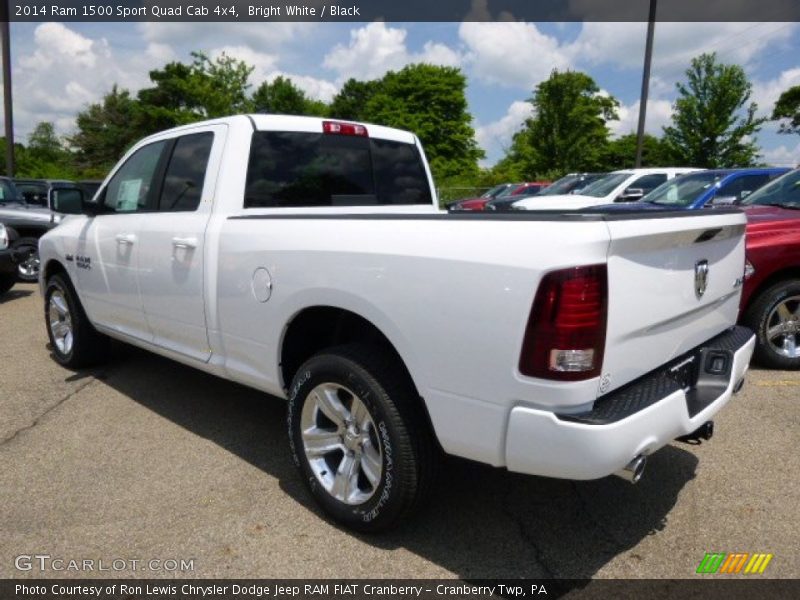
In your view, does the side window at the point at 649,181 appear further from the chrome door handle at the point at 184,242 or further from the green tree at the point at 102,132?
the green tree at the point at 102,132

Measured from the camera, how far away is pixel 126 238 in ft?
12.9

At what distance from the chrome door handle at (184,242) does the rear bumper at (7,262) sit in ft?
20.3

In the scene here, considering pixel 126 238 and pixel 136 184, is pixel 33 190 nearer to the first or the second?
pixel 136 184

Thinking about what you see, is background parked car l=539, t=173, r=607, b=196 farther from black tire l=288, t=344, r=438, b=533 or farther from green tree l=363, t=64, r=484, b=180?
green tree l=363, t=64, r=484, b=180

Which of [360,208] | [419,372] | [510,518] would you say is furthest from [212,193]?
[510,518]

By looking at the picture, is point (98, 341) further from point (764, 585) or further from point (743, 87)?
point (743, 87)

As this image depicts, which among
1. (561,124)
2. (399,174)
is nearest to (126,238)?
(399,174)

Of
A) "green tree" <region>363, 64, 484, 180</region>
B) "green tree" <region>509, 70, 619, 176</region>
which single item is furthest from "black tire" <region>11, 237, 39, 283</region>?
"green tree" <region>363, 64, 484, 180</region>

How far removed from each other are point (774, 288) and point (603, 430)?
367 centimetres

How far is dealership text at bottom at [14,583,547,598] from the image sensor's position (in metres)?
2.33

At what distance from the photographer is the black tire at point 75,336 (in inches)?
191

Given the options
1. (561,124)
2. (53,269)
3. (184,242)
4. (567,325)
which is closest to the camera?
(567,325)

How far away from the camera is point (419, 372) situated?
2.30 m

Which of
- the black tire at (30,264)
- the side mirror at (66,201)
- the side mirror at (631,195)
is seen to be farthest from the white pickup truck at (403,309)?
the side mirror at (631,195)
